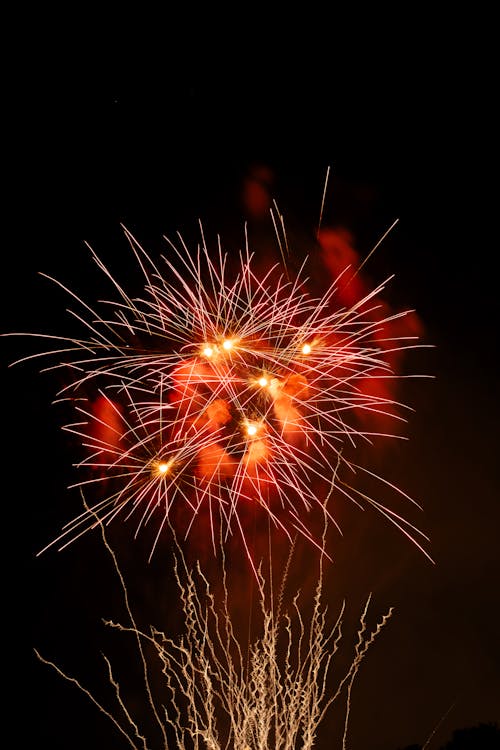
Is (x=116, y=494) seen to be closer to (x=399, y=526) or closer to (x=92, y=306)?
(x=92, y=306)

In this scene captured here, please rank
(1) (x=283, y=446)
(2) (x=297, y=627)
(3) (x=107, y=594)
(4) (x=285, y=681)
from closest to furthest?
(4) (x=285, y=681) < (1) (x=283, y=446) < (2) (x=297, y=627) < (3) (x=107, y=594)

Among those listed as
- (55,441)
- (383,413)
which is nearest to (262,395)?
(383,413)

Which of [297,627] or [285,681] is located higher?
[297,627]

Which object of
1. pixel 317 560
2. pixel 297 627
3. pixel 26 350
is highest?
pixel 26 350

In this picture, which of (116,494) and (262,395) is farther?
(116,494)

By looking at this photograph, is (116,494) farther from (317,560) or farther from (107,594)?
(317,560)

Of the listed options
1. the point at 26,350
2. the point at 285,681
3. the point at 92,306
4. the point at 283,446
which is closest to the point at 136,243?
the point at 92,306

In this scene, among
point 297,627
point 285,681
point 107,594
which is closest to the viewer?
point 285,681
